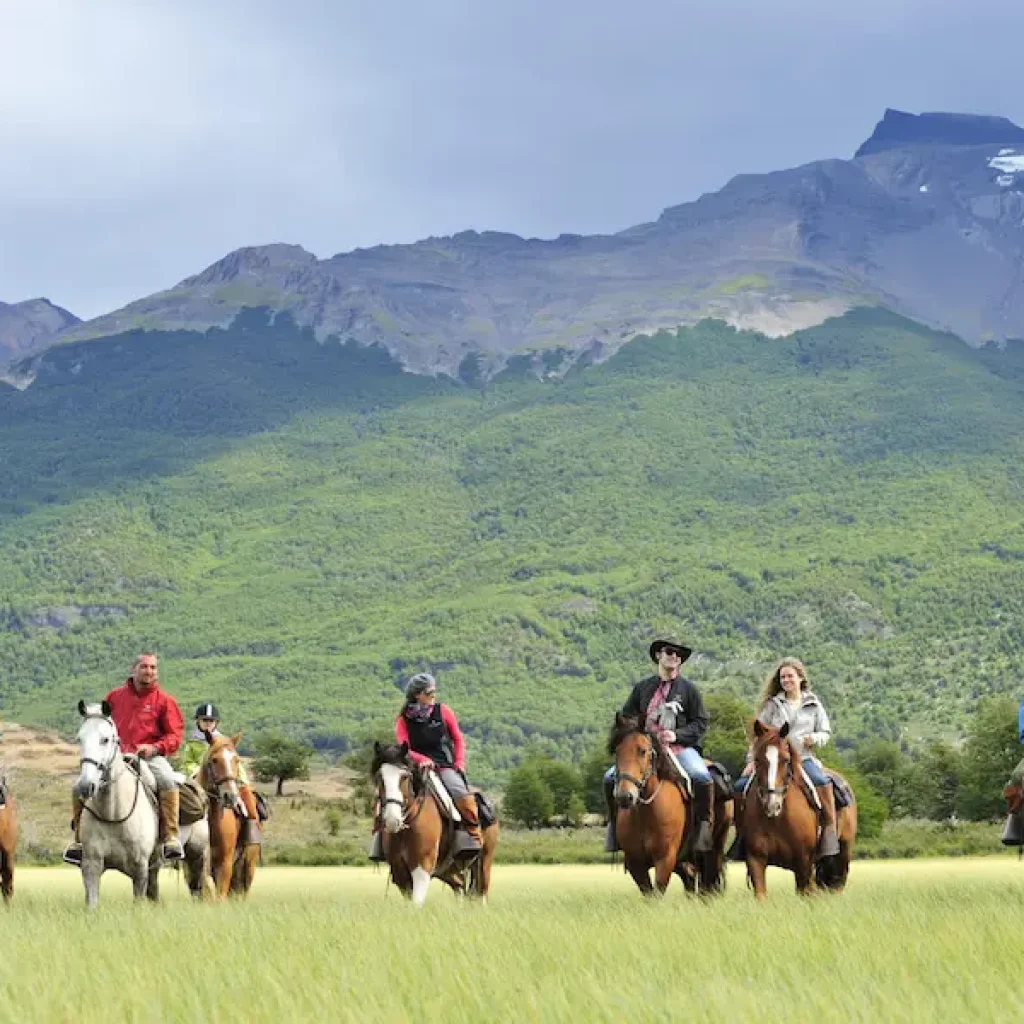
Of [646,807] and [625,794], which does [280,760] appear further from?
[625,794]

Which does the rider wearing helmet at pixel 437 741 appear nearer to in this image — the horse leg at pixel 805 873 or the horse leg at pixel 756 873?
the horse leg at pixel 756 873

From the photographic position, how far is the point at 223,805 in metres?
22.4

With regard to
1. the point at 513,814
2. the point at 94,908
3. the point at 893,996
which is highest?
the point at 893,996

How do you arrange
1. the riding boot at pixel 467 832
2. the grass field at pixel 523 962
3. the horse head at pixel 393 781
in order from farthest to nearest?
1. the riding boot at pixel 467 832
2. the horse head at pixel 393 781
3. the grass field at pixel 523 962

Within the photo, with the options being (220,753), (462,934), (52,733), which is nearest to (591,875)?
(220,753)

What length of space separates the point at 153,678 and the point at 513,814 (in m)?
91.4

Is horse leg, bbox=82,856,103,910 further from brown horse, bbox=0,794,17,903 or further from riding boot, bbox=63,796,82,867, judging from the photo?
brown horse, bbox=0,794,17,903

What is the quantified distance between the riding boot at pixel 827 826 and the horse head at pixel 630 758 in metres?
2.22

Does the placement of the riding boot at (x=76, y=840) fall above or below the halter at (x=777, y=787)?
below

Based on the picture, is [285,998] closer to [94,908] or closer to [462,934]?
[462,934]

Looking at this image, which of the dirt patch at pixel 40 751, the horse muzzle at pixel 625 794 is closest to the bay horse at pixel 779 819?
the horse muzzle at pixel 625 794

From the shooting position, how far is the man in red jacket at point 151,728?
1977cm

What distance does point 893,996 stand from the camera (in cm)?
930

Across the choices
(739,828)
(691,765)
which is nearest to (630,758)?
(691,765)
